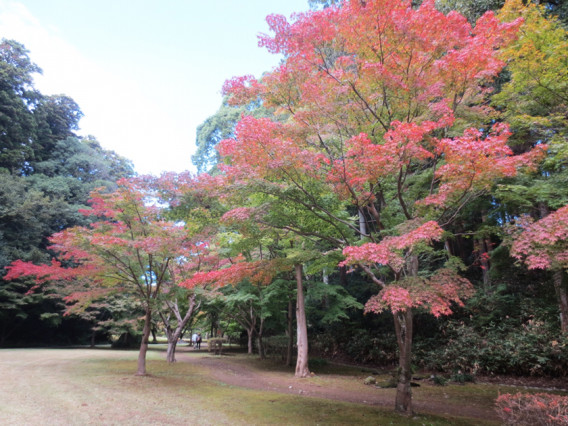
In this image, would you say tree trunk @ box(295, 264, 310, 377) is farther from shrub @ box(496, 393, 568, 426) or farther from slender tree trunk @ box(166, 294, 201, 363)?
shrub @ box(496, 393, 568, 426)

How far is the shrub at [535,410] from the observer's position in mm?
3135

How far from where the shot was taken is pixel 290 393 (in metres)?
8.05

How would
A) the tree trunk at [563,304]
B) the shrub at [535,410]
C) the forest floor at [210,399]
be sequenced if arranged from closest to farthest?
the shrub at [535,410] → the forest floor at [210,399] → the tree trunk at [563,304]

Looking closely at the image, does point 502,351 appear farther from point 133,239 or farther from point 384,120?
point 133,239

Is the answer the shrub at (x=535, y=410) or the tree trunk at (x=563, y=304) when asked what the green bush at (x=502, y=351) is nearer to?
the tree trunk at (x=563, y=304)

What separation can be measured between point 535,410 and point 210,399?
573 centimetres

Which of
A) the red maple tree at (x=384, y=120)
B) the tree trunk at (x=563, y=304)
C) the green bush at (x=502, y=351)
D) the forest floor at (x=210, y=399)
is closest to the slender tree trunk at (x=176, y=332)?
the forest floor at (x=210, y=399)

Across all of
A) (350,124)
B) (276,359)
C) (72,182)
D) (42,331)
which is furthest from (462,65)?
(42,331)

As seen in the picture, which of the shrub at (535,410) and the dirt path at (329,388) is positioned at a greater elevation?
the shrub at (535,410)

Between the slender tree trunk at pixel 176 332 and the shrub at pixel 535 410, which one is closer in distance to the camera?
the shrub at pixel 535 410

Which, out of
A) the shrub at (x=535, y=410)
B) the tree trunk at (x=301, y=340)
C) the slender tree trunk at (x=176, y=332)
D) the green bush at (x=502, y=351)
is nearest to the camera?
the shrub at (x=535, y=410)

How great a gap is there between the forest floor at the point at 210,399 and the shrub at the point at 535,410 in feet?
6.58

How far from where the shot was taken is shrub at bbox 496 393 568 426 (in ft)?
10.3

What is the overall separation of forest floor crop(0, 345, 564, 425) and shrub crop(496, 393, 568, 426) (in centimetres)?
200
